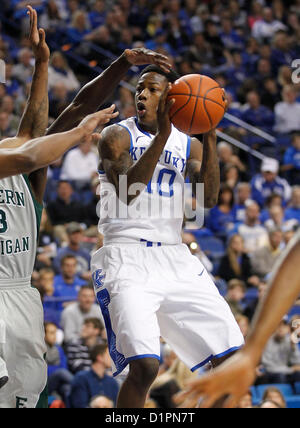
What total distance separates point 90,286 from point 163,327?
3.67 metres

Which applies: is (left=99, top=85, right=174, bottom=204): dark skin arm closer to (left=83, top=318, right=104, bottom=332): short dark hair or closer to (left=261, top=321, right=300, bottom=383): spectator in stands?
(left=83, top=318, right=104, bottom=332): short dark hair

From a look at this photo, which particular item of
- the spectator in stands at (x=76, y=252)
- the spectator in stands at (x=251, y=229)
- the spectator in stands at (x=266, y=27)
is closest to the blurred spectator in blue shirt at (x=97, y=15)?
the spectator in stands at (x=266, y=27)

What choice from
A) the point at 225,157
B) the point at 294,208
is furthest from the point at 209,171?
the point at 225,157

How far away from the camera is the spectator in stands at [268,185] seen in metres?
10.7

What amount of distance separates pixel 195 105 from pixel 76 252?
16.0 ft

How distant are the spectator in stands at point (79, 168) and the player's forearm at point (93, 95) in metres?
5.65

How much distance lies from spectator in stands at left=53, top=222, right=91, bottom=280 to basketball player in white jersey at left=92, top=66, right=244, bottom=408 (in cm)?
425

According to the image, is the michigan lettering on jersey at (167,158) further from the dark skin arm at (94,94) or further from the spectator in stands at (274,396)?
the spectator in stands at (274,396)

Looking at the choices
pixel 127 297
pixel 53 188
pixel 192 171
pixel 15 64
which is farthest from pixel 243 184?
pixel 127 297

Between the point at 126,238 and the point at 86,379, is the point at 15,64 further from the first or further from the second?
the point at 126,238

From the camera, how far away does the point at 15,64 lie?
473 inches

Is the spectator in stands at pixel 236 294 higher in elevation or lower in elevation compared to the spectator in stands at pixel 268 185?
lower

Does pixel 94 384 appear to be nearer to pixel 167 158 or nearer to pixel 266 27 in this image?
pixel 167 158

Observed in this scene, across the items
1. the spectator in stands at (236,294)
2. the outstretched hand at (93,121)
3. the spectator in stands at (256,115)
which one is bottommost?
the spectator in stands at (236,294)
